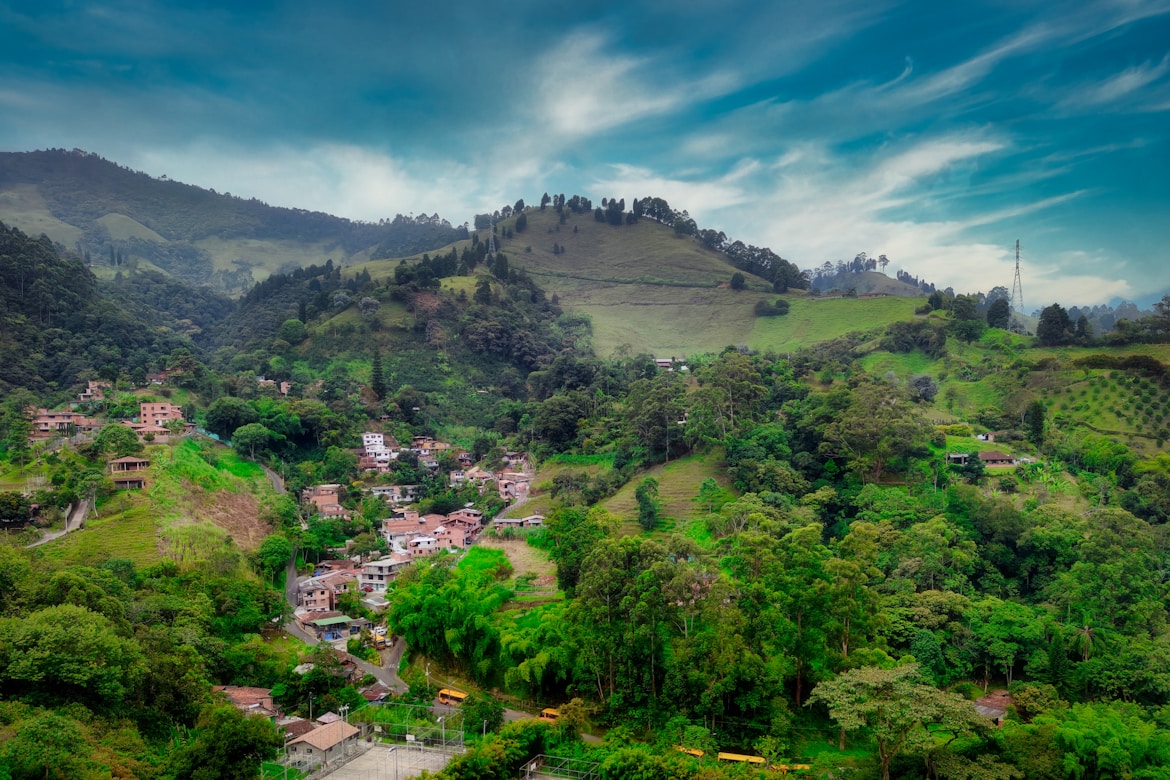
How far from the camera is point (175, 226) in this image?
4377 inches

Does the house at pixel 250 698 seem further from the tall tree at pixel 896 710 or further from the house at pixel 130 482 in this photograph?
the tall tree at pixel 896 710

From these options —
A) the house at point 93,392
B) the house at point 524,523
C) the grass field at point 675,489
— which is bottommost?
the house at point 524,523

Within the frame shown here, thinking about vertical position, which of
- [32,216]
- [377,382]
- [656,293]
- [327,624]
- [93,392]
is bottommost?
[327,624]

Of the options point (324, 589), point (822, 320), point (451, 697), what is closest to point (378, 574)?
point (324, 589)

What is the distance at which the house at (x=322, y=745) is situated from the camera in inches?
629

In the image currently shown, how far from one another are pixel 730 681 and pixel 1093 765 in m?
6.60

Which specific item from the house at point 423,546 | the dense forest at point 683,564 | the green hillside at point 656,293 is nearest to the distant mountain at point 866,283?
the green hillside at point 656,293

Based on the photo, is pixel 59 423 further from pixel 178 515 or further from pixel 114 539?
pixel 114 539

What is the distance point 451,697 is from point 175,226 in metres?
114

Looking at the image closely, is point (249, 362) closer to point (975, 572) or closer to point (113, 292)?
point (113, 292)

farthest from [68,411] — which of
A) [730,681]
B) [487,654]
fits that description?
[730,681]

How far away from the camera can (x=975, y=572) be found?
21.5 metres

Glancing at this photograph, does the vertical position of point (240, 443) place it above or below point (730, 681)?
above

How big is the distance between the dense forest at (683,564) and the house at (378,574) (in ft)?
6.64
